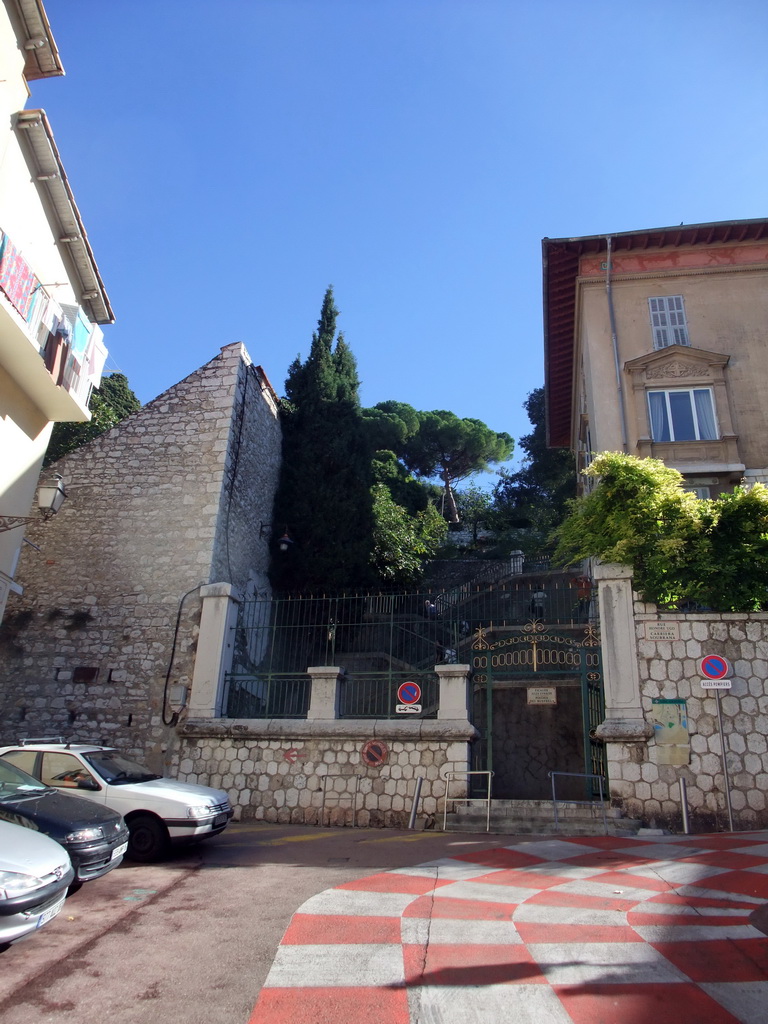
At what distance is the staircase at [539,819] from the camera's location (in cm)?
934

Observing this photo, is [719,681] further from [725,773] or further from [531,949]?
[531,949]

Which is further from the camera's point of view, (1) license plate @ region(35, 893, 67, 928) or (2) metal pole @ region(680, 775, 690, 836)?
(2) metal pole @ region(680, 775, 690, 836)

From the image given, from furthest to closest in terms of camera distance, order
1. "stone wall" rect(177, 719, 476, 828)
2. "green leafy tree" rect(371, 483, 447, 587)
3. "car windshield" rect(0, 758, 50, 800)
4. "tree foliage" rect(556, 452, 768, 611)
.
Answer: "green leafy tree" rect(371, 483, 447, 587), "tree foliage" rect(556, 452, 768, 611), "stone wall" rect(177, 719, 476, 828), "car windshield" rect(0, 758, 50, 800)

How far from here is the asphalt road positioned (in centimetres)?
390

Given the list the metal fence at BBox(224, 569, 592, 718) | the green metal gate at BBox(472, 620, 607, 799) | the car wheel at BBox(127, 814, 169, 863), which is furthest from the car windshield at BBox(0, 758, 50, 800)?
the green metal gate at BBox(472, 620, 607, 799)

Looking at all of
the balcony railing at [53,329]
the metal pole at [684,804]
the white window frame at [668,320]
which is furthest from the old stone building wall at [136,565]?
the white window frame at [668,320]

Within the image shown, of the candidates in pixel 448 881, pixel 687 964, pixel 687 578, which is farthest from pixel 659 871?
pixel 687 578

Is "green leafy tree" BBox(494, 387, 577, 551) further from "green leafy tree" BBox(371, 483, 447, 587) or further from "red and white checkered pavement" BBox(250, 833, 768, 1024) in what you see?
"red and white checkered pavement" BBox(250, 833, 768, 1024)

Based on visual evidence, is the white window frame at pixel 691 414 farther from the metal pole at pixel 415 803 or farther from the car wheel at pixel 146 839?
the car wheel at pixel 146 839

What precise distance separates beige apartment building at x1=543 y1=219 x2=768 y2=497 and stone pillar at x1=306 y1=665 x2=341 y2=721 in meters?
9.06

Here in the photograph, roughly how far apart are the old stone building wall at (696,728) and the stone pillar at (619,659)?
13 cm

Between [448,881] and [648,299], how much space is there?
15.8 metres

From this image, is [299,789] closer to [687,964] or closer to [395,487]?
[687,964]

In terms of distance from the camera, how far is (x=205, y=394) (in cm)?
1551
